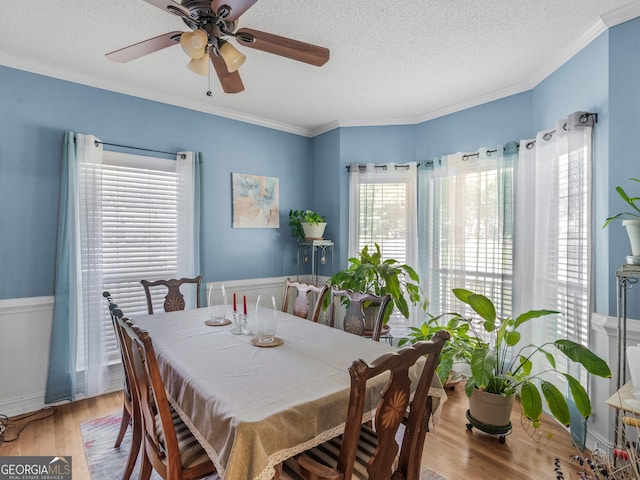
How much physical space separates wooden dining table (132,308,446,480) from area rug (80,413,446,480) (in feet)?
2.53

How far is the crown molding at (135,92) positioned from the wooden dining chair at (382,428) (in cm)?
327

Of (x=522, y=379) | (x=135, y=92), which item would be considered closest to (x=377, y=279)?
(x=522, y=379)

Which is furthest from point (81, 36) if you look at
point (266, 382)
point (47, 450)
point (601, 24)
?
point (601, 24)

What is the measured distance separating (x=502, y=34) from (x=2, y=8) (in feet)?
10.2

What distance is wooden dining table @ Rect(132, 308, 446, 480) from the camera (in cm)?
116

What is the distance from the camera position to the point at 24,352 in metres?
2.74

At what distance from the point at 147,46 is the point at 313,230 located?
2444 mm

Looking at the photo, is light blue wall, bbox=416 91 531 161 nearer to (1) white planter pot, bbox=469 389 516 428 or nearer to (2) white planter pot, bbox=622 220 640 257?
(2) white planter pot, bbox=622 220 640 257

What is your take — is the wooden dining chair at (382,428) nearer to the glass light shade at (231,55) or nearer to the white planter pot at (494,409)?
the white planter pot at (494,409)

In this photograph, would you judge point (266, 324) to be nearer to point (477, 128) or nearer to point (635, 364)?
point (635, 364)

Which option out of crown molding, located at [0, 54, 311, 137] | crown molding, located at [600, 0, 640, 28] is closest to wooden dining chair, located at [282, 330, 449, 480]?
crown molding, located at [600, 0, 640, 28]

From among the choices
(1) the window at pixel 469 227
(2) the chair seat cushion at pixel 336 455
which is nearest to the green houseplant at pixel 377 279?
(1) the window at pixel 469 227

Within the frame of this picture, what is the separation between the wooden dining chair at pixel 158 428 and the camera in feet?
4.39

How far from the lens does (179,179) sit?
3.44m
